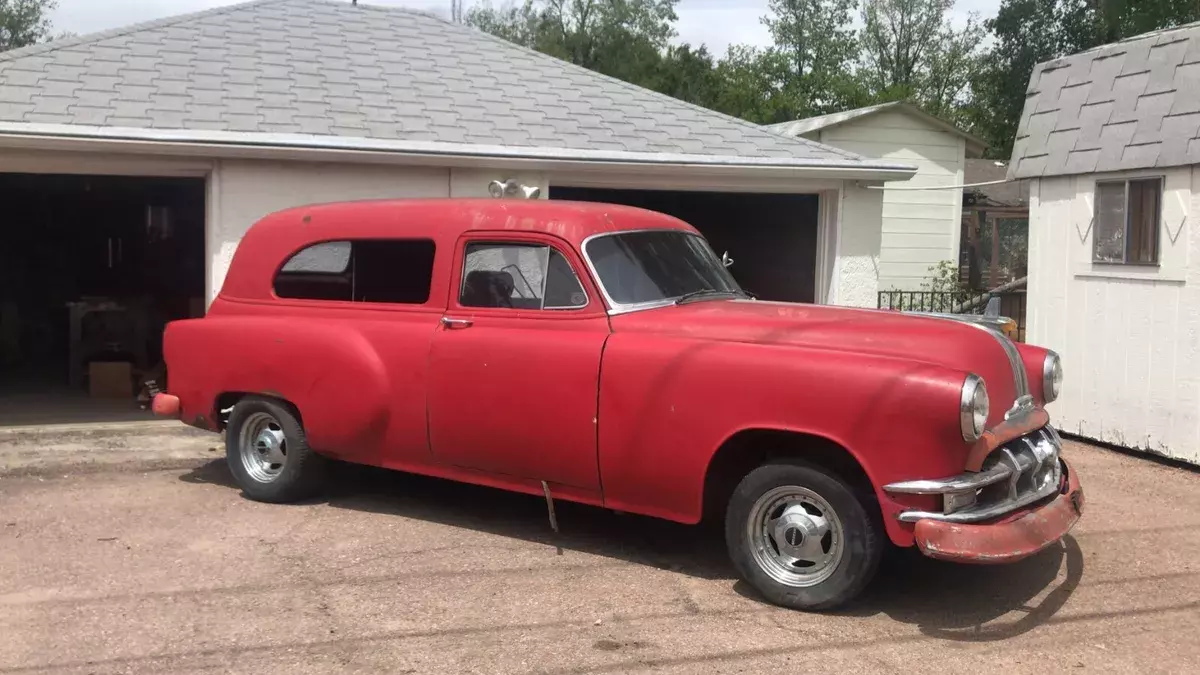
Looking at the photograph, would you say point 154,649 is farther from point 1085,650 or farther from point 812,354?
point 1085,650

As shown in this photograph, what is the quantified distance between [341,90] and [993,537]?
790 centimetres

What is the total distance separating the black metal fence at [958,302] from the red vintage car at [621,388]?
22.6 ft

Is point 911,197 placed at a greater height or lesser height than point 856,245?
greater

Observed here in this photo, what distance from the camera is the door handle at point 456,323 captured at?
6121 millimetres

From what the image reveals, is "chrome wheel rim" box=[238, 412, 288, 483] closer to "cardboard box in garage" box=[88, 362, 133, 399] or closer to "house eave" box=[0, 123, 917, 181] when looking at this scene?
"house eave" box=[0, 123, 917, 181]

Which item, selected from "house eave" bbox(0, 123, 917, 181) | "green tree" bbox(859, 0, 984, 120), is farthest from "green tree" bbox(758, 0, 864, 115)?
"house eave" bbox(0, 123, 917, 181)

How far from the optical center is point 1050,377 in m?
5.64

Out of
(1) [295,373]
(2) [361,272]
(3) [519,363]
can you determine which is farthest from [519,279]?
(1) [295,373]

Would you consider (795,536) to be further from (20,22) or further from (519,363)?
(20,22)

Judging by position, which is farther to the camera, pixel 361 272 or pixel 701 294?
pixel 361 272

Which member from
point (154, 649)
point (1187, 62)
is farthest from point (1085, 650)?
point (1187, 62)

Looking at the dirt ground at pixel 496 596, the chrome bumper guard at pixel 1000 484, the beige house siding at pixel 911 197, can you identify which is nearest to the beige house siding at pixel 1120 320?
the dirt ground at pixel 496 596

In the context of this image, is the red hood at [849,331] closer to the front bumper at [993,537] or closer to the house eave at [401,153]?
the front bumper at [993,537]

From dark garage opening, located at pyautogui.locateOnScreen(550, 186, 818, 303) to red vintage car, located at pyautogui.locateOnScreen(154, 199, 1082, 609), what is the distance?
16.7 ft
